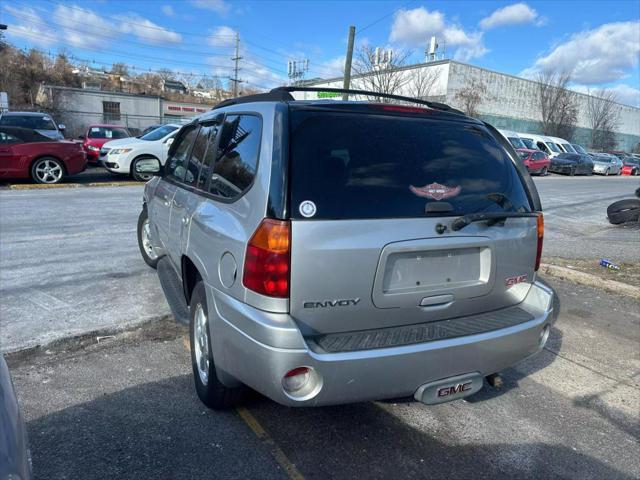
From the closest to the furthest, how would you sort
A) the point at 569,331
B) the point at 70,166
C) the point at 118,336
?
the point at 118,336 → the point at 569,331 → the point at 70,166

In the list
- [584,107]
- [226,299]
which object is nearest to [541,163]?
[226,299]

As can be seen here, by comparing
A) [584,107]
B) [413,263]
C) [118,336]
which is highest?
[584,107]

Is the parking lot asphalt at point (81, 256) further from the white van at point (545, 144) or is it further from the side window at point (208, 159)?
the white van at point (545, 144)

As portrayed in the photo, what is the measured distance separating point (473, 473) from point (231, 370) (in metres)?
1.42

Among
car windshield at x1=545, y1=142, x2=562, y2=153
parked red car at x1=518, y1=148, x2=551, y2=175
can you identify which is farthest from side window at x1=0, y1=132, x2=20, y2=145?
car windshield at x1=545, y1=142, x2=562, y2=153

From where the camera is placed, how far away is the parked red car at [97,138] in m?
16.7

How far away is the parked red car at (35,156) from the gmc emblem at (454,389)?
13143 millimetres

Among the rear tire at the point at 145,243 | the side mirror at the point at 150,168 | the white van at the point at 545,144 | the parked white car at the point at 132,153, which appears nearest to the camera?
the side mirror at the point at 150,168

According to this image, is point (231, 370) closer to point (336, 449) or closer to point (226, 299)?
point (226, 299)

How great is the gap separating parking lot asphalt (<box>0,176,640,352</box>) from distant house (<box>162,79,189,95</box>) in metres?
74.6

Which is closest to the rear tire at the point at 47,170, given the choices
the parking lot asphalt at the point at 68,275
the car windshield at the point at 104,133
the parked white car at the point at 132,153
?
the parked white car at the point at 132,153

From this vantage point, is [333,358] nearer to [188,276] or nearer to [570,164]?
[188,276]

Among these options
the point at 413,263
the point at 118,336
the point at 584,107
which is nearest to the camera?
the point at 413,263

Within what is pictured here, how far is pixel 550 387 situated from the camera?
3439 millimetres
